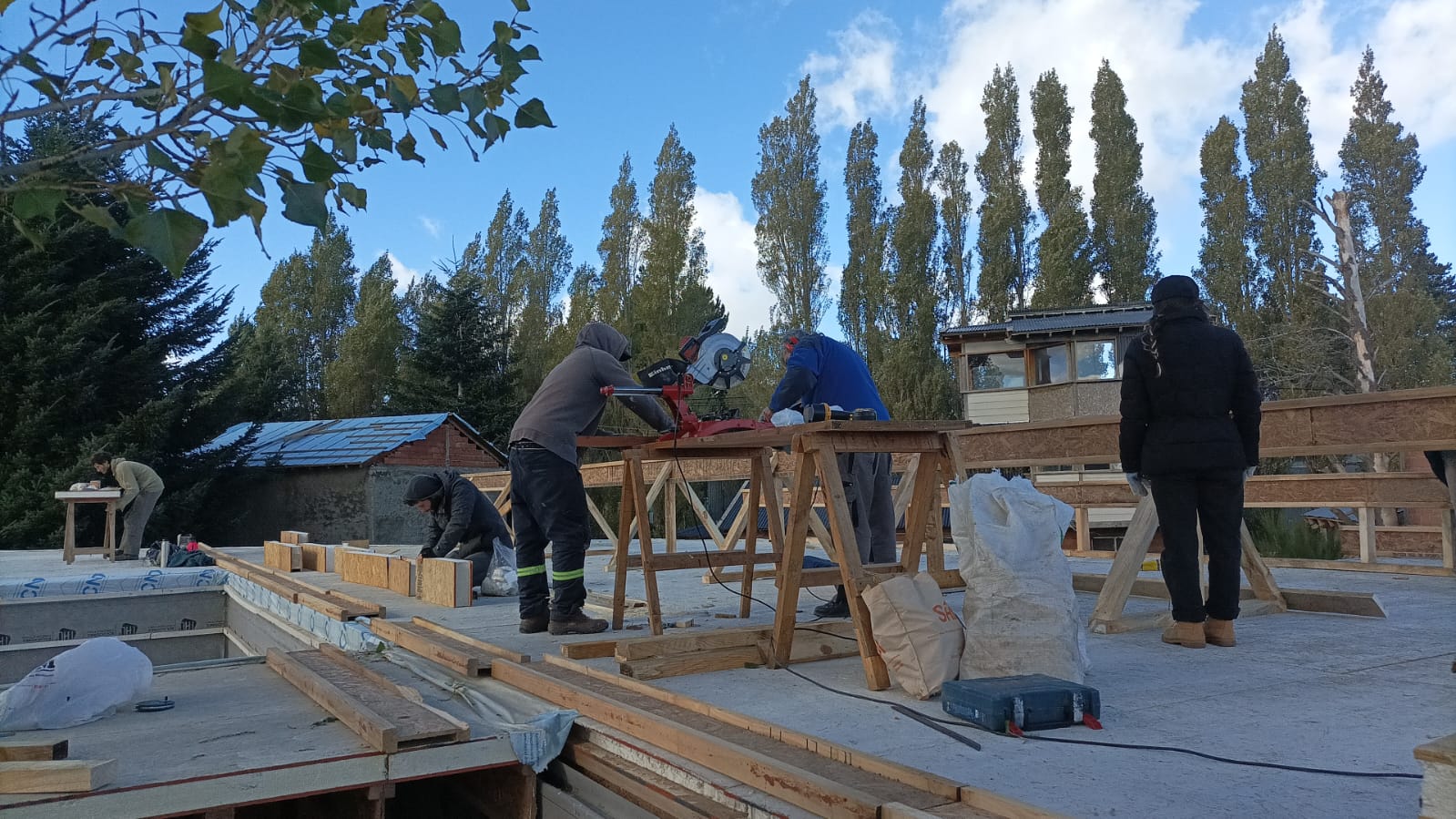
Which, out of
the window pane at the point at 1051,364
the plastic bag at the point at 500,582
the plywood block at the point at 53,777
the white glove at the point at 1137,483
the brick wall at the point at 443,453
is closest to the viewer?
the plywood block at the point at 53,777

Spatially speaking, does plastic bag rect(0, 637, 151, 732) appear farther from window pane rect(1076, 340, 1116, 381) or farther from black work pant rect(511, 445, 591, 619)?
window pane rect(1076, 340, 1116, 381)

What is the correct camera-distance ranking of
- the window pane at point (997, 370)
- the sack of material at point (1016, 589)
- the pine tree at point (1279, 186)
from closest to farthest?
the sack of material at point (1016, 589) < the window pane at point (997, 370) < the pine tree at point (1279, 186)

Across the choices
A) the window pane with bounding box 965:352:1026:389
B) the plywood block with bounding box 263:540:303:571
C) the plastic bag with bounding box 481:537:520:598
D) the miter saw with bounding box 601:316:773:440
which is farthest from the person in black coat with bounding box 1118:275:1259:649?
the window pane with bounding box 965:352:1026:389

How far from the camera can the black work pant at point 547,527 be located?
4617 mm

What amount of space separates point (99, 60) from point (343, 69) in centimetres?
58

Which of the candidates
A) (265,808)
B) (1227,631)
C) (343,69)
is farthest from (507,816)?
(1227,631)

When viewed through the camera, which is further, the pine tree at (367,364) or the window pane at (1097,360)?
the pine tree at (367,364)

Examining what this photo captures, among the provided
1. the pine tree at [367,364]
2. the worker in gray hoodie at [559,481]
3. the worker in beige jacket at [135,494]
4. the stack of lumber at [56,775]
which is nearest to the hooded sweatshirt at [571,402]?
the worker in gray hoodie at [559,481]

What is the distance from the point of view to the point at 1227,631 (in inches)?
149

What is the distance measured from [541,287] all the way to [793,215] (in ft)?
32.8

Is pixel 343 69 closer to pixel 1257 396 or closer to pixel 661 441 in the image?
pixel 661 441

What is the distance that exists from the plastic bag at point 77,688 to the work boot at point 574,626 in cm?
177

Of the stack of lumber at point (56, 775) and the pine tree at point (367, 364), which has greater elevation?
the pine tree at point (367, 364)

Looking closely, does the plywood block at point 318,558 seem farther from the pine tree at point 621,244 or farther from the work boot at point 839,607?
the pine tree at point 621,244
